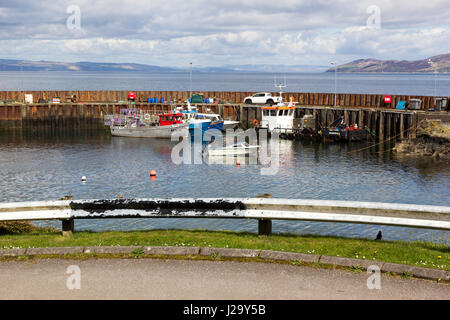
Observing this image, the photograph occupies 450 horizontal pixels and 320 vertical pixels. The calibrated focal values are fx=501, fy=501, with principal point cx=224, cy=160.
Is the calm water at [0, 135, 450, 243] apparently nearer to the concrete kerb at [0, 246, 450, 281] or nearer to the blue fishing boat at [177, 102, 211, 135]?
the blue fishing boat at [177, 102, 211, 135]

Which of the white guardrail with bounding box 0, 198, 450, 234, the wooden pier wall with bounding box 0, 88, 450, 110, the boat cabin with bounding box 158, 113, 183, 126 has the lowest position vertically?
the boat cabin with bounding box 158, 113, 183, 126

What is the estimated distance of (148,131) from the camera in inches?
2931

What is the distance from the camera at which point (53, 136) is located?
76188mm

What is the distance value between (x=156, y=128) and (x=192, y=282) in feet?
216

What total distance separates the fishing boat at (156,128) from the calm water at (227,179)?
33.8 feet

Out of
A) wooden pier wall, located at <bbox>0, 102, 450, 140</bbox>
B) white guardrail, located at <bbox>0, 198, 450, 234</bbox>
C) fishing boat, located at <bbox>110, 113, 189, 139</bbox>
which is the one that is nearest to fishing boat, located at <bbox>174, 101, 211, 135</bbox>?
fishing boat, located at <bbox>110, 113, 189, 139</bbox>

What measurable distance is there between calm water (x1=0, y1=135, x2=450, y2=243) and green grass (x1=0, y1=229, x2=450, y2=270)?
531 inches

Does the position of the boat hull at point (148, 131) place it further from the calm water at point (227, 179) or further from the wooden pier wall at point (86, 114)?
the calm water at point (227, 179)

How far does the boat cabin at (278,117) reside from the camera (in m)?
73.4

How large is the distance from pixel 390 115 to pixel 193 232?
194ft

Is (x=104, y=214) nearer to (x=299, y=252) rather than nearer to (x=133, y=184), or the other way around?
(x=299, y=252)

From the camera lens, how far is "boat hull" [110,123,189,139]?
73312 mm
